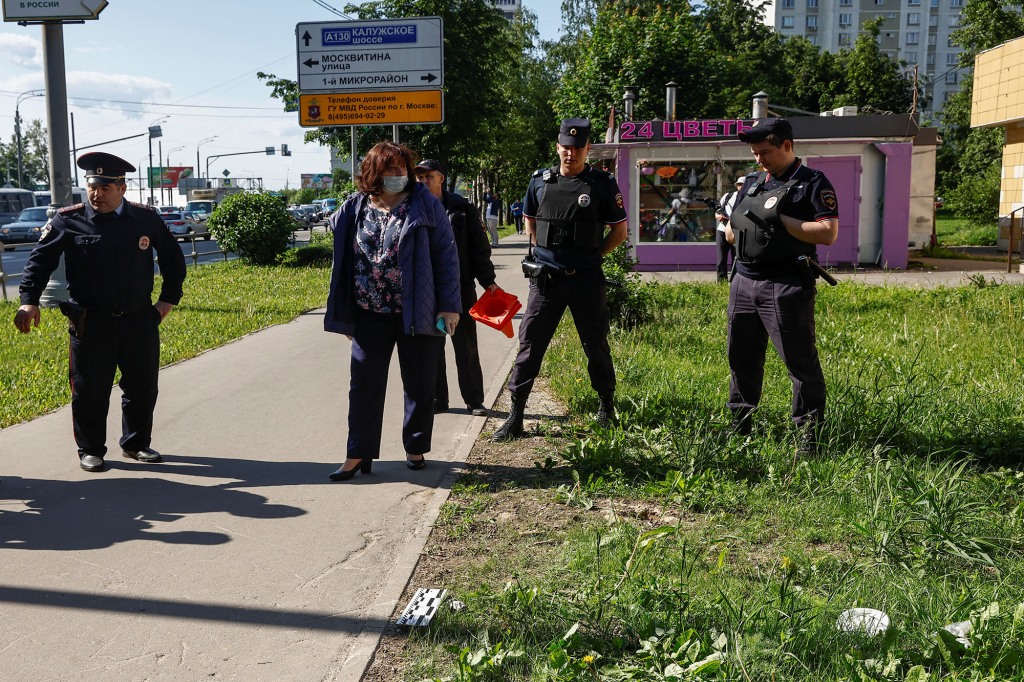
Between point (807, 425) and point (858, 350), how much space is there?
359 centimetres

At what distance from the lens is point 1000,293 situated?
39.9ft

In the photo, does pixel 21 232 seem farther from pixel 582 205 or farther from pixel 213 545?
pixel 213 545

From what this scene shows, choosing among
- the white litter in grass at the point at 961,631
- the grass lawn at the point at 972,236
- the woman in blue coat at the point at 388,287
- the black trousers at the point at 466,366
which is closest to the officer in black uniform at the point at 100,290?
the woman in blue coat at the point at 388,287

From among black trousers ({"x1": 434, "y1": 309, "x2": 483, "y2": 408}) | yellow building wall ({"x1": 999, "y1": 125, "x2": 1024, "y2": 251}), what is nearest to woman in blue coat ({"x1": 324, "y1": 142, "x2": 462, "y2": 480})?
black trousers ({"x1": 434, "y1": 309, "x2": 483, "y2": 408})

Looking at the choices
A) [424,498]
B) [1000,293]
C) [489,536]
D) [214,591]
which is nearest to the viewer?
[214,591]

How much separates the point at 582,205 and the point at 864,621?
3299 millimetres

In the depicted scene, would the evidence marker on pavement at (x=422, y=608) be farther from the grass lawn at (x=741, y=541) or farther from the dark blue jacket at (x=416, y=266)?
the dark blue jacket at (x=416, y=266)

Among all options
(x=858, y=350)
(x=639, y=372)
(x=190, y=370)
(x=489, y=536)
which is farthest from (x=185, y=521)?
(x=858, y=350)

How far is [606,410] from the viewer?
632 centimetres

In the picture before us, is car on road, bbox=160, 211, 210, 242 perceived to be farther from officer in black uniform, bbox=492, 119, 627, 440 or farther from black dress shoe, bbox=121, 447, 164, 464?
officer in black uniform, bbox=492, 119, 627, 440

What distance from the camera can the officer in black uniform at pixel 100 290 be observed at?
18.5ft

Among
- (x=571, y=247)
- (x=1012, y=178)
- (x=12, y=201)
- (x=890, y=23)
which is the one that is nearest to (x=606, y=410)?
(x=571, y=247)

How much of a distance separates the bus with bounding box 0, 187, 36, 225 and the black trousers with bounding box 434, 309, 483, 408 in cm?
4499

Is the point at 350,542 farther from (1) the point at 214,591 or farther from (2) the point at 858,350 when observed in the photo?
(2) the point at 858,350
